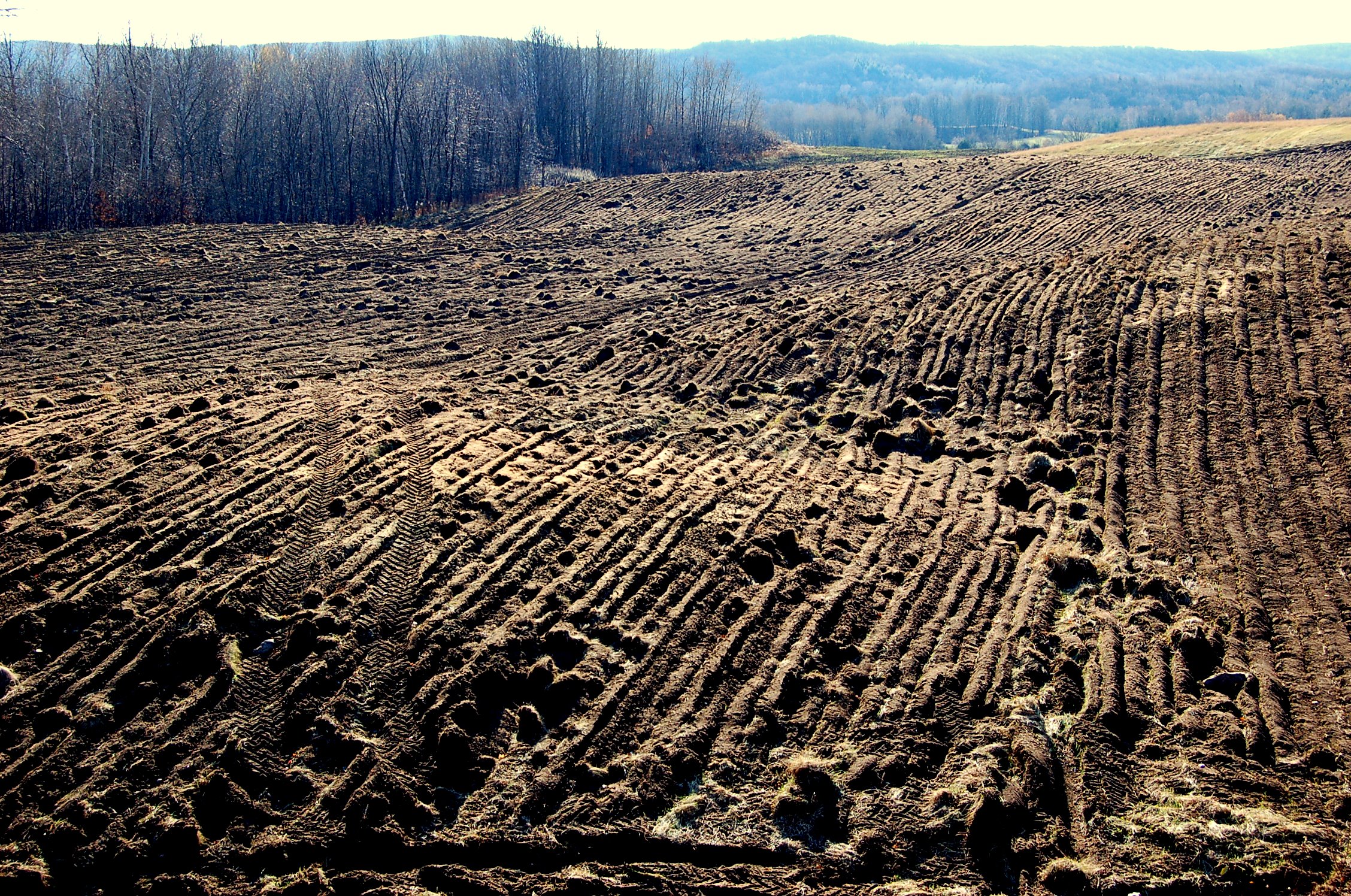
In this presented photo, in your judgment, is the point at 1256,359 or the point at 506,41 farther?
the point at 506,41

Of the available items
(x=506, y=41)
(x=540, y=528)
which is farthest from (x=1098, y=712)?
(x=506, y=41)

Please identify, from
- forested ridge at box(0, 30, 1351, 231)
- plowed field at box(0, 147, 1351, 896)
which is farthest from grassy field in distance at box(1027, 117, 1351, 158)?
plowed field at box(0, 147, 1351, 896)

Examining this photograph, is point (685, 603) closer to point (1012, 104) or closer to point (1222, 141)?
point (1222, 141)

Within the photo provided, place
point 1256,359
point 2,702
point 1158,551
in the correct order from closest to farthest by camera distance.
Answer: point 2,702 < point 1158,551 < point 1256,359

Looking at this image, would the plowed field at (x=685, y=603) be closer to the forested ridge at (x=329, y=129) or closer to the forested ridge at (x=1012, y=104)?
the forested ridge at (x=329, y=129)

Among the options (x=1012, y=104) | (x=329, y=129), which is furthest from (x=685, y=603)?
(x=1012, y=104)

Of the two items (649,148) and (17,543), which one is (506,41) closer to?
(649,148)

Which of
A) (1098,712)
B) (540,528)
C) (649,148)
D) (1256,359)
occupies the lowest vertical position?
(1098,712)

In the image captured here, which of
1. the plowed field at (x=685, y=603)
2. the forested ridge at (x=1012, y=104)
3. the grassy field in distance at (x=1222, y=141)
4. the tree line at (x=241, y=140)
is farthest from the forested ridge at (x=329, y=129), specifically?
the forested ridge at (x=1012, y=104)
